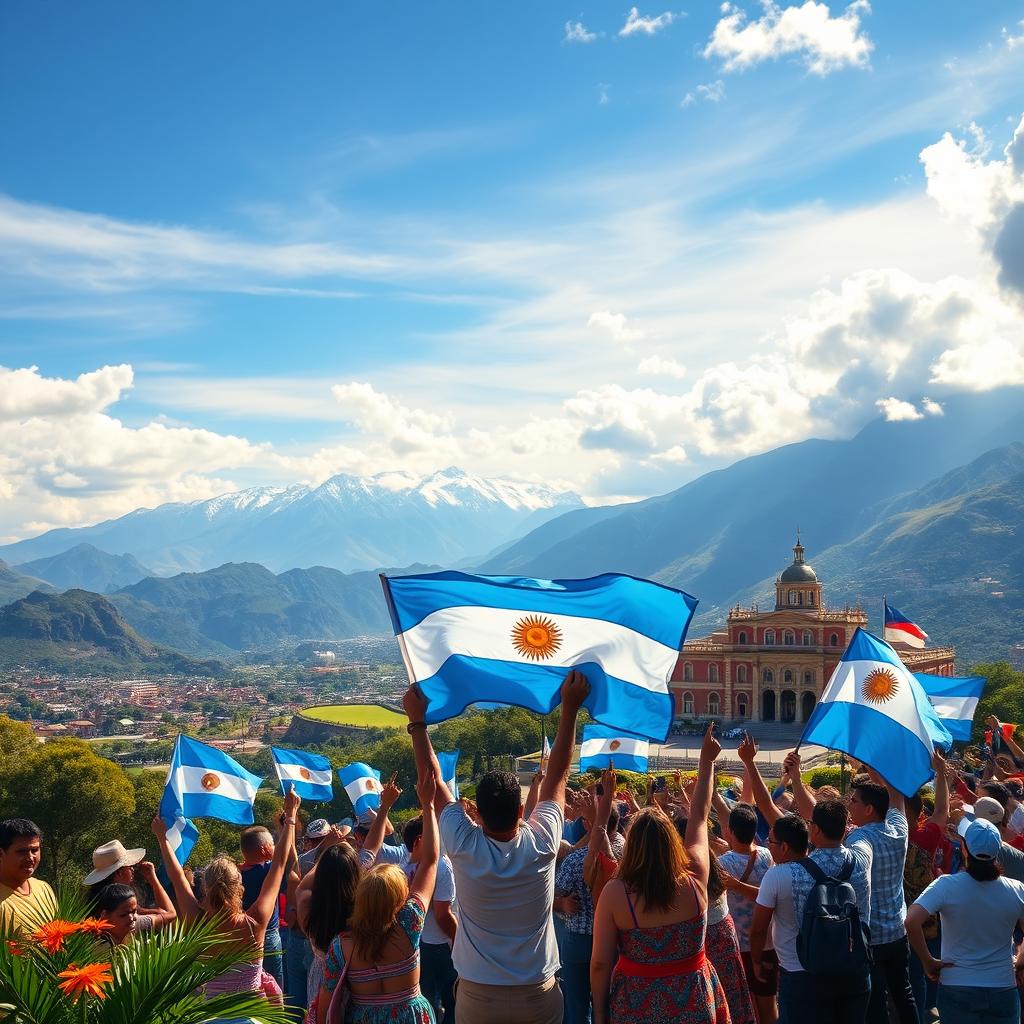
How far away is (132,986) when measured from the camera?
3.91m

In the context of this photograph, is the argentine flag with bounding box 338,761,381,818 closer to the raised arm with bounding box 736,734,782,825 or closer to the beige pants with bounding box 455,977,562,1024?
the raised arm with bounding box 736,734,782,825

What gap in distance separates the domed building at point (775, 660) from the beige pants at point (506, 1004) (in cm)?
6108

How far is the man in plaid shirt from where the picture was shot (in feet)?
22.5

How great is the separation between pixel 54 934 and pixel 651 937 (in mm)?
2533

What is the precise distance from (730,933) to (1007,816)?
3860mm

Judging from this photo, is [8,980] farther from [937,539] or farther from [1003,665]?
[937,539]

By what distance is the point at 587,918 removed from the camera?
23.7ft

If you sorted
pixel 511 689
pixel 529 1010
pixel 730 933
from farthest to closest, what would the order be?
1. pixel 511 689
2. pixel 730 933
3. pixel 529 1010

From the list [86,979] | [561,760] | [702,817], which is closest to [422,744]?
[561,760]

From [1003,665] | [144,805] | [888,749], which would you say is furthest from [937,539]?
[888,749]

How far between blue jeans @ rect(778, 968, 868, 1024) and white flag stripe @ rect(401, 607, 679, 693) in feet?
7.07

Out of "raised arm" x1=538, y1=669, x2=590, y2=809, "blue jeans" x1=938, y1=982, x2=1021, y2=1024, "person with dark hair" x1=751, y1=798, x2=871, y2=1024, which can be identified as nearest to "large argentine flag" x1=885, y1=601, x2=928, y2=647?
"blue jeans" x1=938, y1=982, x2=1021, y2=1024

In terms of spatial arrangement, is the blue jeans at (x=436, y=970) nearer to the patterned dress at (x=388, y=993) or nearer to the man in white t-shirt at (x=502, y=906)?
the man in white t-shirt at (x=502, y=906)

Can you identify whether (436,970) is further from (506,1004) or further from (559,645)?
(506,1004)
